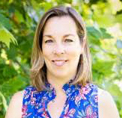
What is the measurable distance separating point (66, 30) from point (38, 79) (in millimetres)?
227

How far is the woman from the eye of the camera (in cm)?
181

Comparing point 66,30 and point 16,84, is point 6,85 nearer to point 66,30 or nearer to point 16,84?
point 16,84

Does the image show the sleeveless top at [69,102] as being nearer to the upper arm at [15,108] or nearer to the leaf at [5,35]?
the upper arm at [15,108]

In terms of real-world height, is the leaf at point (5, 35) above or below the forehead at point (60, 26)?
below

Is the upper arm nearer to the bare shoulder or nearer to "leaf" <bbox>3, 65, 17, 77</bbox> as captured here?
the bare shoulder

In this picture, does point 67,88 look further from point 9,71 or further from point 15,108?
point 9,71

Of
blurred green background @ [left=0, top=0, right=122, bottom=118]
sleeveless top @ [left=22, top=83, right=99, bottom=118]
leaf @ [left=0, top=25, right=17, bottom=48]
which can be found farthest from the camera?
blurred green background @ [left=0, top=0, right=122, bottom=118]

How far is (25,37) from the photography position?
2459mm

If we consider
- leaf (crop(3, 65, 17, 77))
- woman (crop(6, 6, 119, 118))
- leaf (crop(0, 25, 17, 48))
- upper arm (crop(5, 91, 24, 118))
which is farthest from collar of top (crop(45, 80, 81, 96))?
leaf (crop(3, 65, 17, 77))

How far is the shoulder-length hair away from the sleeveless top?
27 millimetres

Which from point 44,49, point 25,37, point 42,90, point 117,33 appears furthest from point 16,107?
point 117,33

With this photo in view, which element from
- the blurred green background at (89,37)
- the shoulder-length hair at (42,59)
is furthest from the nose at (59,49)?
the blurred green background at (89,37)

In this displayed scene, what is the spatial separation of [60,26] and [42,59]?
16 centimetres

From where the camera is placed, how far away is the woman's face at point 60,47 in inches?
70.9
